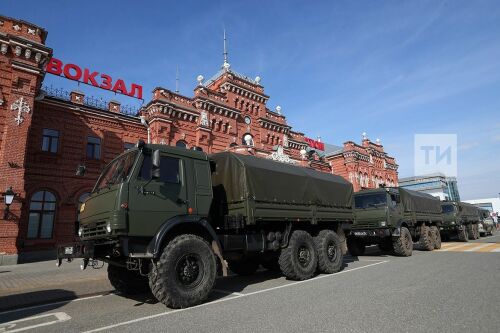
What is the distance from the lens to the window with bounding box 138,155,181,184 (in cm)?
605

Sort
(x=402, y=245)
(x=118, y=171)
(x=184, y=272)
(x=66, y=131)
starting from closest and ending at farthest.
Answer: (x=184, y=272)
(x=118, y=171)
(x=402, y=245)
(x=66, y=131)

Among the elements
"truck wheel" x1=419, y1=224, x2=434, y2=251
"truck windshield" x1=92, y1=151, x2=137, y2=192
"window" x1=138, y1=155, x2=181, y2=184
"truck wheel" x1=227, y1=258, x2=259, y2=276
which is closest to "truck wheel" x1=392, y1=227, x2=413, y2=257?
"truck wheel" x1=419, y1=224, x2=434, y2=251

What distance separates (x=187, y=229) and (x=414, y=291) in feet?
15.8

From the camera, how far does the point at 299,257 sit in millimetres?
8430

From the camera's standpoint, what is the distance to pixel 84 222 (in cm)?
660

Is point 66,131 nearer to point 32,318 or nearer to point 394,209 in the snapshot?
point 32,318

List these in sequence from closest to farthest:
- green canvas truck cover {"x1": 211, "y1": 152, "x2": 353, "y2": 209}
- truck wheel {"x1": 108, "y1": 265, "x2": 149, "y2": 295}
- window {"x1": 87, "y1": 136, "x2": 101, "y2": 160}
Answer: truck wheel {"x1": 108, "y1": 265, "x2": 149, "y2": 295}, green canvas truck cover {"x1": 211, "y1": 152, "x2": 353, "y2": 209}, window {"x1": 87, "y1": 136, "x2": 101, "y2": 160}

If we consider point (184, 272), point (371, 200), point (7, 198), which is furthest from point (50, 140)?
point (371, 200)

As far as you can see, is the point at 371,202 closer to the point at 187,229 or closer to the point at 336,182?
the point at 336,182

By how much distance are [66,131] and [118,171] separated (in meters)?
15.4

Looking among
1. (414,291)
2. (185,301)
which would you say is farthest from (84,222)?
(414,291)

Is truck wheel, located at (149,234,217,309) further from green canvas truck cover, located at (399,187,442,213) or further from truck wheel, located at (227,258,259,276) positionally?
green canvas truck cover, located at (399,187,442,213)

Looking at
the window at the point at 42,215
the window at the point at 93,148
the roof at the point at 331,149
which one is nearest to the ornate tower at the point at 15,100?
the window at the point at 42,215

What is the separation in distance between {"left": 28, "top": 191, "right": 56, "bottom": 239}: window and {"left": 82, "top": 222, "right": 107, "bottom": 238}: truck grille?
13324 millimetres
